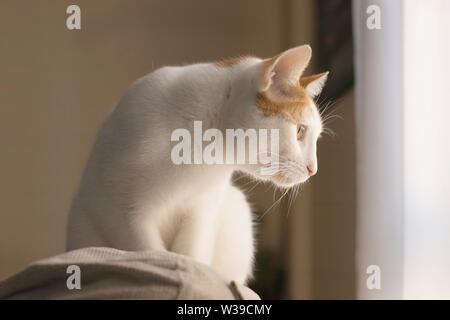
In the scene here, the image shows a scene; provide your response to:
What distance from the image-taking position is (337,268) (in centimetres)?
192

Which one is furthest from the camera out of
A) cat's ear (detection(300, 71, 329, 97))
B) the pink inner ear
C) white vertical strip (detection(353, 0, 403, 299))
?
white vertical strip (detection(353, 0, 403, 299))

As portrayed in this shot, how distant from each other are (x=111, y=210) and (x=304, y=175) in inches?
13.0

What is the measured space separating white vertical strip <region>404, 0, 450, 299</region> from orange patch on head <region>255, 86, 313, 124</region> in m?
0.45

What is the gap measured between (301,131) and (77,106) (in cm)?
144

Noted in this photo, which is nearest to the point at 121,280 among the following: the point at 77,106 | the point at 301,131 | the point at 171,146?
the point at 171,146

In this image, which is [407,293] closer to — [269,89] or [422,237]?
[422,237]

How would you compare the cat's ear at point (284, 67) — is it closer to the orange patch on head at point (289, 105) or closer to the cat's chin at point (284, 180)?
the orange patch on head at point (289, 105)

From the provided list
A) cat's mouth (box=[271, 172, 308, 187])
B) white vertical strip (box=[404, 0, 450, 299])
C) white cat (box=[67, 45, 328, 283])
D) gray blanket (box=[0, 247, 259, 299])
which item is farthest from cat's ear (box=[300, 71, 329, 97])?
gray blanket (box=[0, 247, 259, 299])

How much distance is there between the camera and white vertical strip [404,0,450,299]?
121cm

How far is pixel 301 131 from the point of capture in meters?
0.91

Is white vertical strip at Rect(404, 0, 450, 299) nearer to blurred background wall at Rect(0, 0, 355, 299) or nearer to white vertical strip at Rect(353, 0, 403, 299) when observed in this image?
white vertical strip at Rect(353, 0, 403, 299)

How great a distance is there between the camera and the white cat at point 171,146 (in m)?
0.87

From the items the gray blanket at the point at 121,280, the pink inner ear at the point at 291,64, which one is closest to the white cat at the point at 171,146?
the pink inner ear at the point at 291,64

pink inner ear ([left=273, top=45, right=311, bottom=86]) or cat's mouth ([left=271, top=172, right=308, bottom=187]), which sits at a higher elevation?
pink inner ear ([left=273, top=45, right=311, bottom=86])
